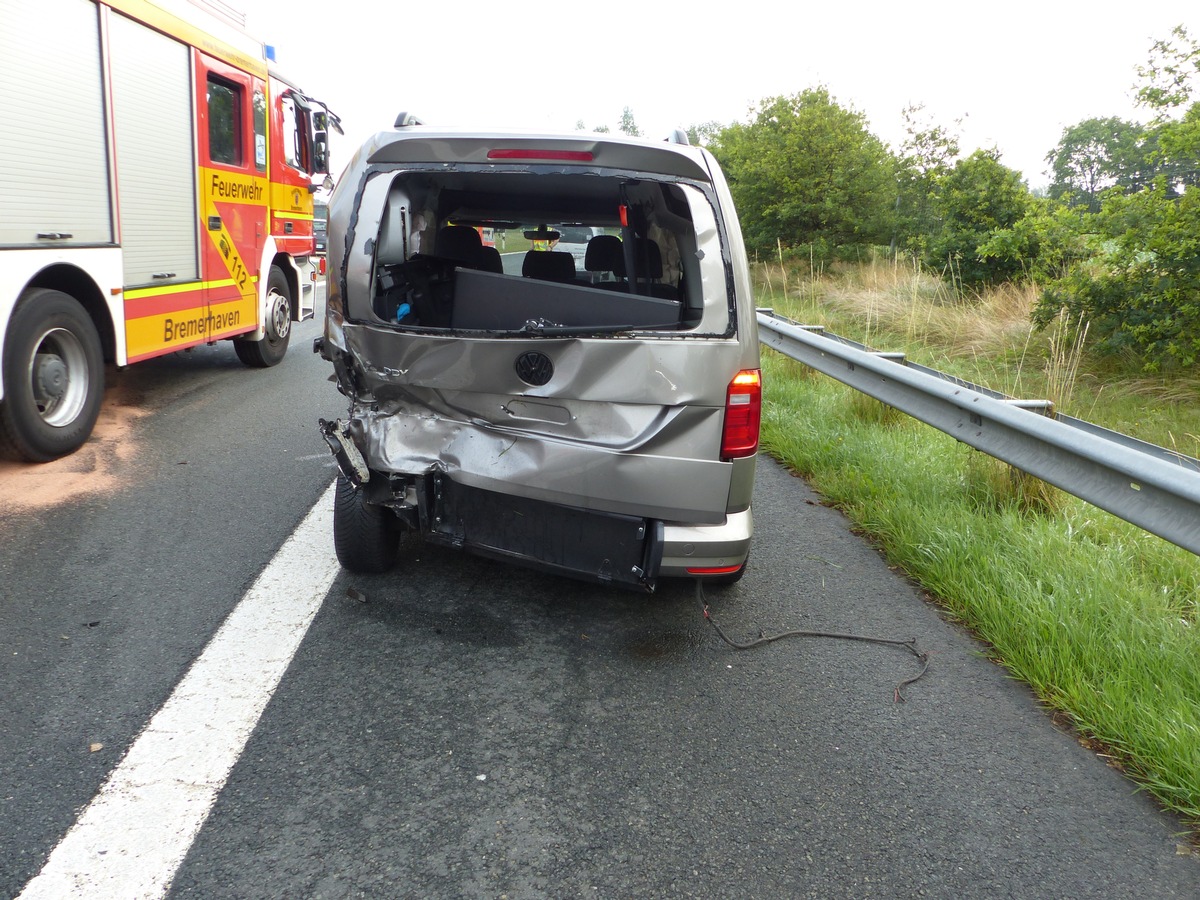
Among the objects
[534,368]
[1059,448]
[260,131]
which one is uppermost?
[260,131]

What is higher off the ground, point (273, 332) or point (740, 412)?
point (740, 412)

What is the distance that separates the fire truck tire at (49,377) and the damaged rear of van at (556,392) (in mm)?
2552

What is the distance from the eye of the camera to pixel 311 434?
6.93 metres

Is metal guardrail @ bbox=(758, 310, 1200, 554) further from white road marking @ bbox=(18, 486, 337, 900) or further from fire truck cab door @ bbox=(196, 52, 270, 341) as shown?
fire truck cab door @ bbox=(196, 52, 270, 341)

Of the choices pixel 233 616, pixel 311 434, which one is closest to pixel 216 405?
pixel 311 434

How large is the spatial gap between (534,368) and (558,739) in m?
1.29

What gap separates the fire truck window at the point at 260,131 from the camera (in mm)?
8844

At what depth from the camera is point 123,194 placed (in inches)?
256

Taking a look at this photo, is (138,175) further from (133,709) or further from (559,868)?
(559,868)

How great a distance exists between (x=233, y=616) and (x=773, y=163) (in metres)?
20.0

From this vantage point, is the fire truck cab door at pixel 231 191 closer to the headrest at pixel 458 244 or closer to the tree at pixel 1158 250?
the headrest at pixel 458 244

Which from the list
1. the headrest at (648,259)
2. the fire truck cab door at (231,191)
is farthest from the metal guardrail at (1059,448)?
the fire truck cab door at (231,191)

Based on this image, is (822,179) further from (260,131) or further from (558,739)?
(558,739)

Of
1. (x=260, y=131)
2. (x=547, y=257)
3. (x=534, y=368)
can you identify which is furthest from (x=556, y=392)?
(x=260, y=131)
